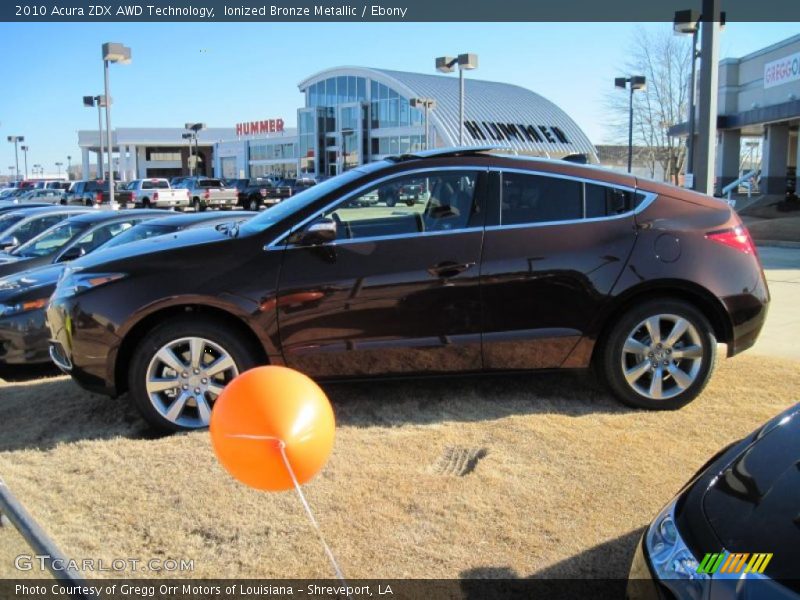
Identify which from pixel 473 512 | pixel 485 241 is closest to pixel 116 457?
pixel 473 512

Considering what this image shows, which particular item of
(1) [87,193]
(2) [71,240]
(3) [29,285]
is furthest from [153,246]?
(1) [87,193]

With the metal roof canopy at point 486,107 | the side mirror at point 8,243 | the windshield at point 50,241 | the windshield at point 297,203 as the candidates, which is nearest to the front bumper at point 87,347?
the windshield at point 297,203

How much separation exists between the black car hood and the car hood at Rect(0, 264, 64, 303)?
591cm

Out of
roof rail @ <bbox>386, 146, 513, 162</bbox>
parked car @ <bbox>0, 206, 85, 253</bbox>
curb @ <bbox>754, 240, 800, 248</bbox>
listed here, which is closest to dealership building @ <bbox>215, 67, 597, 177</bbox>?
curb @ <bbox>754, 240, 800, 248</bbox>

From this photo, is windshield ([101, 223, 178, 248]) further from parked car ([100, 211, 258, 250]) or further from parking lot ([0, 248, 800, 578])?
parking lot ([0, 248, 800, 578])

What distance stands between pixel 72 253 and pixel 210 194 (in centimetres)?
3584

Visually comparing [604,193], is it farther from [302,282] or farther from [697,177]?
[697,177]

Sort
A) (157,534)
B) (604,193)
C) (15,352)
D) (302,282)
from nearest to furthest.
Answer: (157,534)
(302,282)
(604,193)
(15,352)

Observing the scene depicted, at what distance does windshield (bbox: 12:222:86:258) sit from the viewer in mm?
9352

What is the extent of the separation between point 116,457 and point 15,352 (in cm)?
288

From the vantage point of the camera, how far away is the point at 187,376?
4.55 meters

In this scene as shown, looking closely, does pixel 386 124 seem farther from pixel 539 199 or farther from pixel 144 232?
pixel 539 199

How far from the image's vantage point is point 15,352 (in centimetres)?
642

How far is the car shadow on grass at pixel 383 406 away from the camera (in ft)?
15.5
